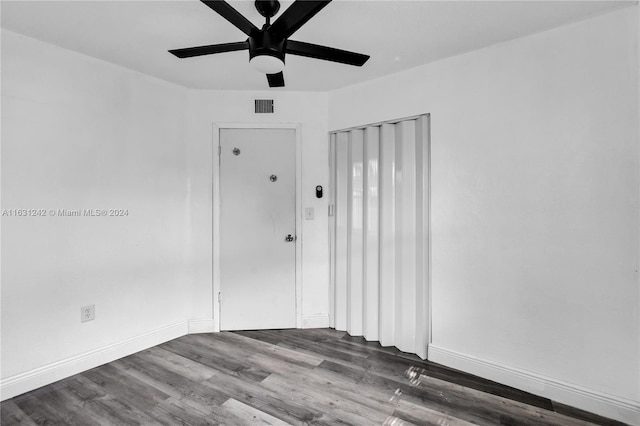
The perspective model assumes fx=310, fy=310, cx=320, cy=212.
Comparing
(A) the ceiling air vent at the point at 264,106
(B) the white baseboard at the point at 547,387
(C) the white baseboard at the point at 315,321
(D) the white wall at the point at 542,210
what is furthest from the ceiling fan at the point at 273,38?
(C) the white baseboard at the point at 315,321

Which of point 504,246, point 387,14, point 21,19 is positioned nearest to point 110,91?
point 21,19

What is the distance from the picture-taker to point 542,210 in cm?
204

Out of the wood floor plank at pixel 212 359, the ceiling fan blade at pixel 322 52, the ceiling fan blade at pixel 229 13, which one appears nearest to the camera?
the ceiling fan blade at pixel 229 13

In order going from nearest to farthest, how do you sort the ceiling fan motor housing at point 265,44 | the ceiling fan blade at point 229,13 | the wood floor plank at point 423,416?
the ceiling fan blade at point 229,13, the ceiling fan motor housing at point 265,44, the wood floor plank at point 423,416

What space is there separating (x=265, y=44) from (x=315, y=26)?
66cm

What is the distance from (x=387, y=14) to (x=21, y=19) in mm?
2239

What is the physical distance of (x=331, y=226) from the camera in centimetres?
316

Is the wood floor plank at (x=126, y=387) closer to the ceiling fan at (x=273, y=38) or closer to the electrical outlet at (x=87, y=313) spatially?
the electrical outlet at (x=87, y=313)

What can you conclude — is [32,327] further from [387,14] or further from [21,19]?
[387,14]

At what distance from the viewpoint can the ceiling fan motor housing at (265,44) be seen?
4.90ft

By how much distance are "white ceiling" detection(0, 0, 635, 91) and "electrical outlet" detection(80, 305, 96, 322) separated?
193cm

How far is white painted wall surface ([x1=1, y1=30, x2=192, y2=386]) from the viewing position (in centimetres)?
206

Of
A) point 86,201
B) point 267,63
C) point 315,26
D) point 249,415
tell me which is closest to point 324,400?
point 249,415

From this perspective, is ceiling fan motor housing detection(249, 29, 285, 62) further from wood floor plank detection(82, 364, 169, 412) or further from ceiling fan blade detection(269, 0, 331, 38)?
wood floor plank detection(82, 364, 169, 412)
